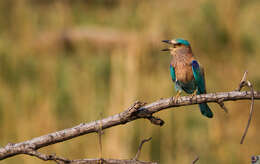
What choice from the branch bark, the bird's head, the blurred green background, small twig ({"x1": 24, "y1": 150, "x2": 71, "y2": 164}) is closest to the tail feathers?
the bird's head

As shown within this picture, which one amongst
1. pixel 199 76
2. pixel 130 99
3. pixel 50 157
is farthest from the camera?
pixel 130 99

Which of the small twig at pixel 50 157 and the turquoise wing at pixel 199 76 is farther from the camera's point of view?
the turquoise wing at pixel 199 76

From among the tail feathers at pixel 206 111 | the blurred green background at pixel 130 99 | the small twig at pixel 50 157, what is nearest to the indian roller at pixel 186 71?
the tail feathers at pixel 206 111

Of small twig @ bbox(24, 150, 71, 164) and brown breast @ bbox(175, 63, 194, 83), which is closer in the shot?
small twig @ bbox(24, 150, 71, 164)

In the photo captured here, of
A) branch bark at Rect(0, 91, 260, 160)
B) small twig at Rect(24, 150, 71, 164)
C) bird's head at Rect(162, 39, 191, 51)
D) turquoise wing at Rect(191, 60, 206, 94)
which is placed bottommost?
small twig at Rect(24, 150, 71, 164)

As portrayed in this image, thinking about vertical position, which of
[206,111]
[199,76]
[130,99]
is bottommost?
[206,111]

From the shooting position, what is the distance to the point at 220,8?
304 cm

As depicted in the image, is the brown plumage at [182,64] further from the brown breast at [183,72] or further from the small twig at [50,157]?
the small twig at [50,157]

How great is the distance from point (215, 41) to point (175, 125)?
115cm

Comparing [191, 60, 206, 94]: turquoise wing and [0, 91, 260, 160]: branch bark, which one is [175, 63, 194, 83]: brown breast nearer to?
[191, 60, 206, 94]: turquoise wing

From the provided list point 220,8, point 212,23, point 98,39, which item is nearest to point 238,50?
point 220,8

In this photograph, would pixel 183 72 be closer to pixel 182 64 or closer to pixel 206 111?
pixel 182 64

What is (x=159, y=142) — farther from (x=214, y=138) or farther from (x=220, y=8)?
(x=220, y=8)

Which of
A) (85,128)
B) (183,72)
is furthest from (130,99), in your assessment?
(85,128)
